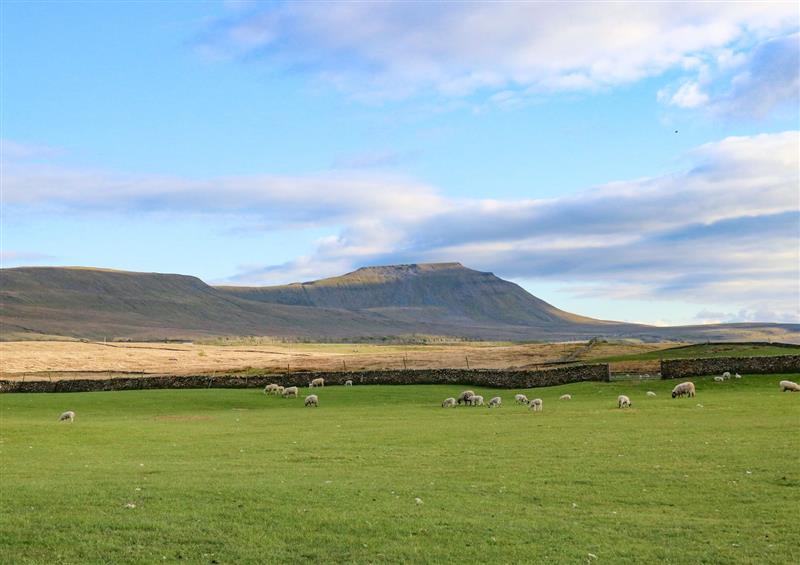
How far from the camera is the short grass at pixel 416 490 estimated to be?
41.2ft

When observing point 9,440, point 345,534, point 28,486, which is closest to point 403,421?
point 9,440

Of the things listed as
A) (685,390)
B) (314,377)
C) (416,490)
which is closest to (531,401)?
(685,390)

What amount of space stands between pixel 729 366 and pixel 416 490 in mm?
39384

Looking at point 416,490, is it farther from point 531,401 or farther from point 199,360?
point 199,360

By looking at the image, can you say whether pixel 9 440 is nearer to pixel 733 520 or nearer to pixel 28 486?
pixel 28 486

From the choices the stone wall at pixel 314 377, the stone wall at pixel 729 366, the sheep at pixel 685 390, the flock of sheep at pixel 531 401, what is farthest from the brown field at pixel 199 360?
→ the sheep at pixel 685 390

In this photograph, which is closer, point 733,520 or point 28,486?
point 733,520

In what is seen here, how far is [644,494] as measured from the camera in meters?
16.2

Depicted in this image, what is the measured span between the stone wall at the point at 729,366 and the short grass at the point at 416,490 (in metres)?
18.4

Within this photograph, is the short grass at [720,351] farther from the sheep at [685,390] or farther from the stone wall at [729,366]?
the sheep at [685,390]

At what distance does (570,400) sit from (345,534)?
3181cm

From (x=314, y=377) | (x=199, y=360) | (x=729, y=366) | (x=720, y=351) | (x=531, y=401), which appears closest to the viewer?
(x=531, y=401)

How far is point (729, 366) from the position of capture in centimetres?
5059

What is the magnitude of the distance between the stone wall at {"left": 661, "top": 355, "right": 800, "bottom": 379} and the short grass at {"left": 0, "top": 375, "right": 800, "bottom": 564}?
18.4 meters
